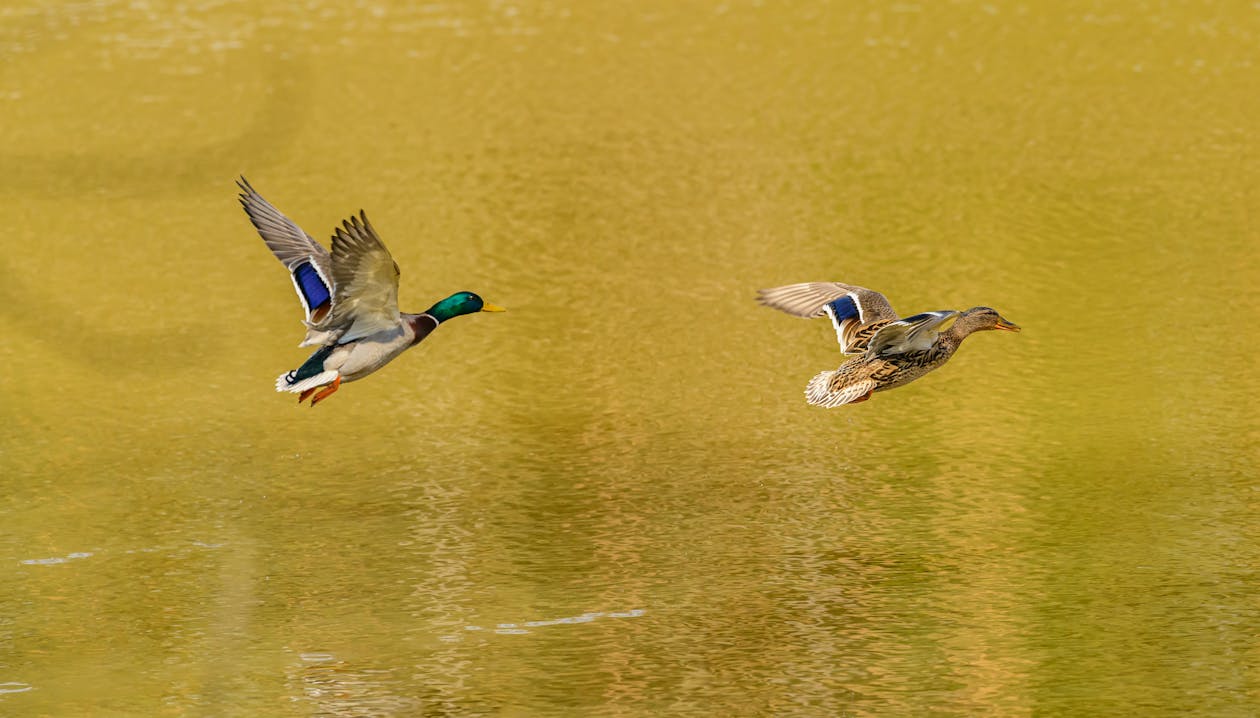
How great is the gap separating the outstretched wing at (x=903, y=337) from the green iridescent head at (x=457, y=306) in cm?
247

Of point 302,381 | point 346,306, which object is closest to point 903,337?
point 346,306

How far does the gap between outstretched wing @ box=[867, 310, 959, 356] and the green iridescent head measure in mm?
2475

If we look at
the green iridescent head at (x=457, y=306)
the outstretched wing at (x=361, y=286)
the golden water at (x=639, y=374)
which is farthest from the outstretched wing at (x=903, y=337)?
the outstretched wing at (x=361, y=286)

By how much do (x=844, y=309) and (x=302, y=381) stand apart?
3352mm

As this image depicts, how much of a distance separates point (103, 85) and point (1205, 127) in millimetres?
14411

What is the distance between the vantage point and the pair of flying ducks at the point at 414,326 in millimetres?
11633

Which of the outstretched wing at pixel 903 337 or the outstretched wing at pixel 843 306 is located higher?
the outstretched wing at pixel 843 306

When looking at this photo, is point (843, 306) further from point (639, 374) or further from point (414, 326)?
point (639, 374)

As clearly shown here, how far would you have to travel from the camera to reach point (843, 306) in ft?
40.0

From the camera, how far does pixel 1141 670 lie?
977 cm

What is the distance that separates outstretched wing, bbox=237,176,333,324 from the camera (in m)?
12.4

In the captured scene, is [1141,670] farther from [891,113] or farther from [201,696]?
[891,113]

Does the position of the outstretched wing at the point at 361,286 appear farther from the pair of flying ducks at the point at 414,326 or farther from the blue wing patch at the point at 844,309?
the blue wing patch at the point at 844,309

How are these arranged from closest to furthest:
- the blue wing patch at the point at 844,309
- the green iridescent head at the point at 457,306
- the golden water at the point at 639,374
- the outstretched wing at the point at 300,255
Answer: the golden water at the point at 639,374 < the blue wing patch at the point at 844,309 < the outstretched wing at the point at 300,255 < the green iridescent head at the point at 457,306
